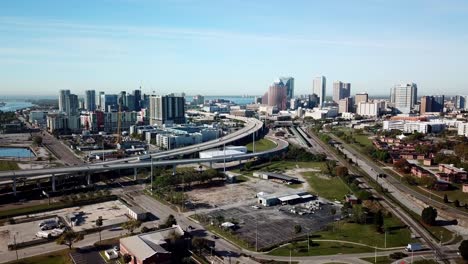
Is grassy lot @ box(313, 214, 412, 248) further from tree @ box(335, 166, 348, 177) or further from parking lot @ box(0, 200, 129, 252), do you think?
parking lot @ box(0, 200, 129, 252)

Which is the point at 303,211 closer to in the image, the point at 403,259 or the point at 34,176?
the point at 403,259

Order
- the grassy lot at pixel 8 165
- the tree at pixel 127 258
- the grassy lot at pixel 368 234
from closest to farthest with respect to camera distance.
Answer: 1. the tree at pixel 127 258
2. the grassy lot at pixel 368 234
3. the grassy lot at pixel 8 165

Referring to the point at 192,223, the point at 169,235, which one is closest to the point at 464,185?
the point at 192,223

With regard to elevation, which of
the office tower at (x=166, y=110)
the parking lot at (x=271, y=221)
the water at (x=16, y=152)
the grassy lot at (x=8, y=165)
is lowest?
the parking lot at (x=271, y=221)

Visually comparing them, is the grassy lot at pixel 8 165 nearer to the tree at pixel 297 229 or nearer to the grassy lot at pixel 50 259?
the grassy lot at pixel 50 259

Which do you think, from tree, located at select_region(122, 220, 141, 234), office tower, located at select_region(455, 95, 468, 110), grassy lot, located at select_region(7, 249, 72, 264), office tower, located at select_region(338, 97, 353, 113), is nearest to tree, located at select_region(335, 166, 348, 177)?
tree, located at select_region(122, 220, 141, 234)

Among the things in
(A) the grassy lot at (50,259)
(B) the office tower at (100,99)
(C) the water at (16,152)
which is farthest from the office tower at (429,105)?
(A) the grassy lot at (50,259)

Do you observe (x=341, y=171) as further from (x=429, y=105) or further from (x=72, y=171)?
(x=429, y=105)
